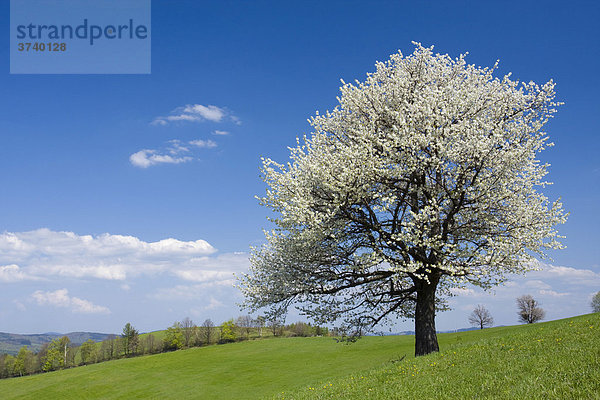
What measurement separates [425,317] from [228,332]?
91424 millimetres

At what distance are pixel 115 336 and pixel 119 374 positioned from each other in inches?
2750

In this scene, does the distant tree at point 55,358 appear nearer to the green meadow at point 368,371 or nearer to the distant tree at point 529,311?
the green meadow at point 368,371

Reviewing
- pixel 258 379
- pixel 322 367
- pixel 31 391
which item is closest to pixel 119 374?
pixel 31 391

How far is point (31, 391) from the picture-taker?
61406mm

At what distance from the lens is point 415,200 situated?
21.6 meters

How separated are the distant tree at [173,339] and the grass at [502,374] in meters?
103

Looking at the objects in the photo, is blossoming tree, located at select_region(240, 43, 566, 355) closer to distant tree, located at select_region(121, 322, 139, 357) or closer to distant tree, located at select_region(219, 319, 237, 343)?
distant tree, located at select_region(219, 319, 237, 343)

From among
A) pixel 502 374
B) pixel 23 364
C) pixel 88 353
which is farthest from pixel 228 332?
pixel 502 374

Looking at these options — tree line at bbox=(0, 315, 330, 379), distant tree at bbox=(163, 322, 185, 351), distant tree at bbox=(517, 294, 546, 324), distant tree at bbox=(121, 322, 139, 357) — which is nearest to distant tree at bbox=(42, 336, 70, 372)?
tree line at bbox=(0, 315, 330, 379)

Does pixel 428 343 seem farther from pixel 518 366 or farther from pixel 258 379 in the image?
pixel 258 379

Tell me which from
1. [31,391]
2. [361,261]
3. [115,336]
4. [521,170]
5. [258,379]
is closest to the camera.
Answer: [361,261]

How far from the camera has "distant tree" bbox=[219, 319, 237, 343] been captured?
10372 cm

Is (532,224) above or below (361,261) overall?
above

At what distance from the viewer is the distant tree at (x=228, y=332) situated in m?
104
